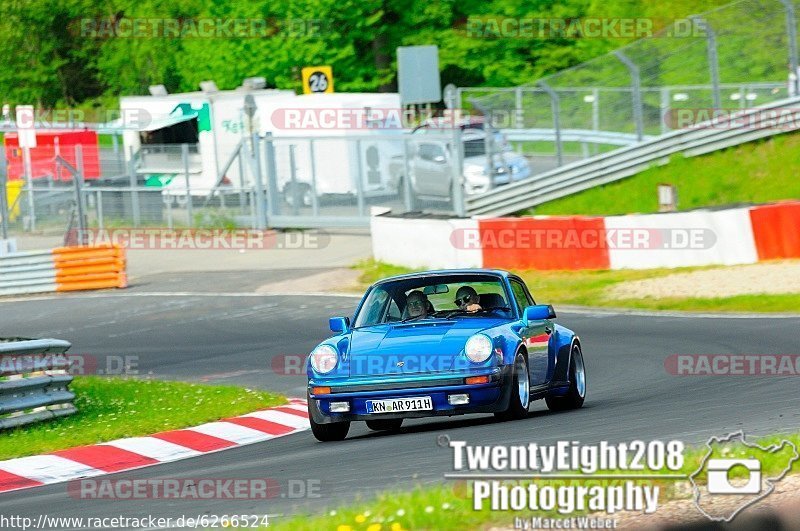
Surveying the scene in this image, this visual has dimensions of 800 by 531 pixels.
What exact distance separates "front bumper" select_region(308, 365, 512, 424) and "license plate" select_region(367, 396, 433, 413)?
0.02 metres

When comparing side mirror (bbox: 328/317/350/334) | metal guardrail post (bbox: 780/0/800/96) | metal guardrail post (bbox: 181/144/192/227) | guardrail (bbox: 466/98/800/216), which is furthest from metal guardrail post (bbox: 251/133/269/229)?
side mirror (bbox: 328/317/350/334)

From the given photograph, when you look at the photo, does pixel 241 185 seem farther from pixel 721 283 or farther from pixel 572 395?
pixel 572 395

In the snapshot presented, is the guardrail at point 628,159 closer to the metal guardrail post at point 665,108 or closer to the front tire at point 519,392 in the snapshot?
the metal guardrail post at point 665,108

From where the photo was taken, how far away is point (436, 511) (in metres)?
6.46

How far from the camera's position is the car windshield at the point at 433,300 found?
38.3 feet

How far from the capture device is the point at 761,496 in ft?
21.8

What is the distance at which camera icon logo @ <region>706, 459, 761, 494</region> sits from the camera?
6.73 metres

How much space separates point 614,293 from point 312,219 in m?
12.9

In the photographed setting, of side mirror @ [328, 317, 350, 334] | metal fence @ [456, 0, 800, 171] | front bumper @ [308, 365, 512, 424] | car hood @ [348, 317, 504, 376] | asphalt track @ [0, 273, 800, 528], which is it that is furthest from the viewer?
metal fence @ [456, 0, 800, 171]

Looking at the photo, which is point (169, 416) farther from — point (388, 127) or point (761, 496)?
point (388, 127)

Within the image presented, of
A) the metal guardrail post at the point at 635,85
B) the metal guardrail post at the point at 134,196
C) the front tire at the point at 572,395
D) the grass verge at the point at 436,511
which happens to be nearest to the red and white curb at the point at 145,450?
the front tire at the point at 572,395

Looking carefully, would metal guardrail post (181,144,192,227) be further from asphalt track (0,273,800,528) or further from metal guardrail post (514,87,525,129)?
metal guardrail post (514,87,525,129)

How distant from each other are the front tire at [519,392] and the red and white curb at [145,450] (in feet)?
7.41

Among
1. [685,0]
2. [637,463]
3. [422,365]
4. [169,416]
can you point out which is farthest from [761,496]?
[685,0]
